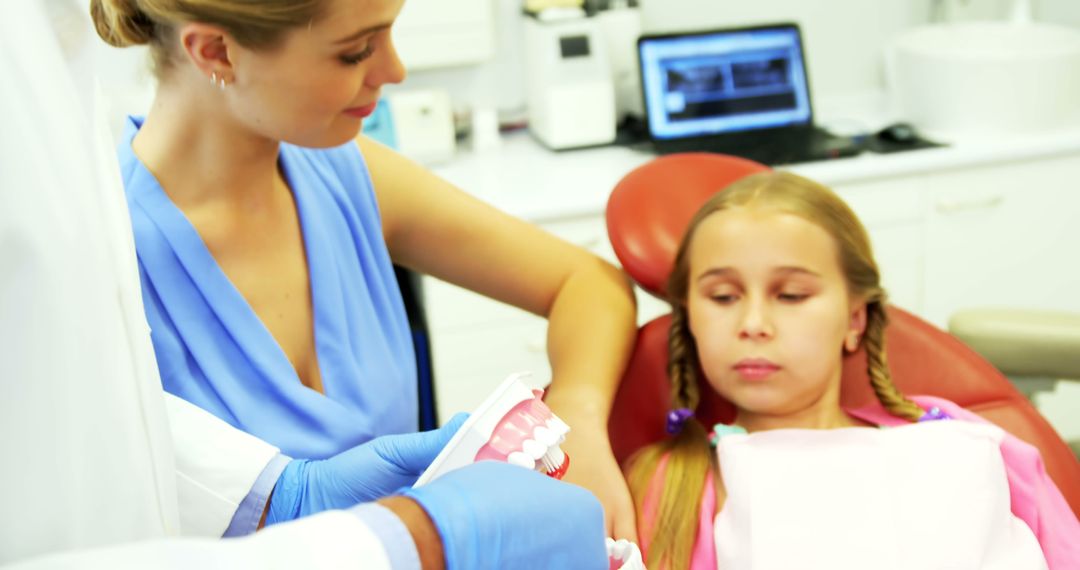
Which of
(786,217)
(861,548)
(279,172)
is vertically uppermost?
(279,172)

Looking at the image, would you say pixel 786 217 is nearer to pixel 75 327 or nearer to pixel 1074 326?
pixel 1074 326

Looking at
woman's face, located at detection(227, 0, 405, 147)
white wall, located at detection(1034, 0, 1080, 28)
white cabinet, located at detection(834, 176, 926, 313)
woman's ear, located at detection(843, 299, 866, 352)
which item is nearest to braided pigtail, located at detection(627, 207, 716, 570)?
woman's ear, located at detection(843, 299, 866, 352)

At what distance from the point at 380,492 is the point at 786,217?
68 cm

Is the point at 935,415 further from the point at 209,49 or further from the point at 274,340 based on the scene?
the point at 209,49

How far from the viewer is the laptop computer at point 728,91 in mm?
2539

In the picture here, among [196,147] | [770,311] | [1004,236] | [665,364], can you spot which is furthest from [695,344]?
[1004,236]

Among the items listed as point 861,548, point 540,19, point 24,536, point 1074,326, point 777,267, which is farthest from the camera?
point 540,19

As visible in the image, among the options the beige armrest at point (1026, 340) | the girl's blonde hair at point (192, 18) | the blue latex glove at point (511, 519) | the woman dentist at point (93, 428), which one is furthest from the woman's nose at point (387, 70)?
the beige armrest at point (1026, 340)

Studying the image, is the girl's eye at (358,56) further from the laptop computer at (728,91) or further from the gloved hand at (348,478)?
the laptop computer at (728,91)

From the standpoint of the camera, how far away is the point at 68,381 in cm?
62

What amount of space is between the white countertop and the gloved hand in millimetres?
1203

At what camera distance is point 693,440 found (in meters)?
1.38

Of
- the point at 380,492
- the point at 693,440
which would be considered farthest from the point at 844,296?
the point at 380,492

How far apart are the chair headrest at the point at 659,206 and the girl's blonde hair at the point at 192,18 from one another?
644mm
